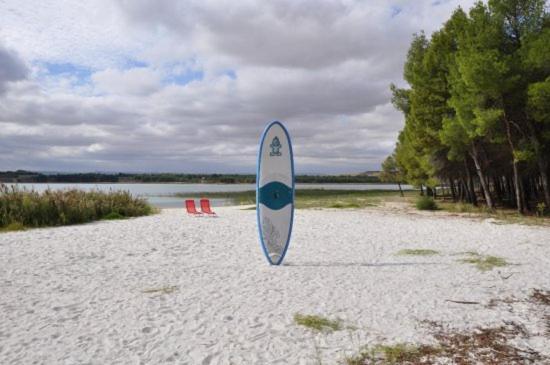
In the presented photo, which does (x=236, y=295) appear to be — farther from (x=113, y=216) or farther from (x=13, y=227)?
(x=113, y=216)

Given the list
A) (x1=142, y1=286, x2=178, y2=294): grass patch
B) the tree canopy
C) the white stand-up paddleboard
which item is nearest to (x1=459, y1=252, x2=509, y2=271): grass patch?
the white stand-up paddleboard

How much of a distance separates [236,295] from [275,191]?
2809mm

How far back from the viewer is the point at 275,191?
26.7 ft

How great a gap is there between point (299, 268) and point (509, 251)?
16.7ft

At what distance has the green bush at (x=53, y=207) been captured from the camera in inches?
505

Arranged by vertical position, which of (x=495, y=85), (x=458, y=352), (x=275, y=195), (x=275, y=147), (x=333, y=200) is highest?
(x=495, y=85)

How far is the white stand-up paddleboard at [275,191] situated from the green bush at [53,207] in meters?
8.65

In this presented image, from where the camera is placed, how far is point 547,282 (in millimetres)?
6496

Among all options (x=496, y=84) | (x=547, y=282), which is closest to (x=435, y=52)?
(x=496, y=84)

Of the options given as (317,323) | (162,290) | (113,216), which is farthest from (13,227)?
(317,323)

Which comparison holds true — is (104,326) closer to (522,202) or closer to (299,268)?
(299,268)

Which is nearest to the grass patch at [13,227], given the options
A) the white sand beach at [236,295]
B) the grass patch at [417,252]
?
the white sand beach at [236,295]

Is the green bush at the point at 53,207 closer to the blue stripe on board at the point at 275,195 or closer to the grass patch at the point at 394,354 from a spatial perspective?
the blue stripe on board at the point at 275,195

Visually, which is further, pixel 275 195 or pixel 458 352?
pixel 275 195
